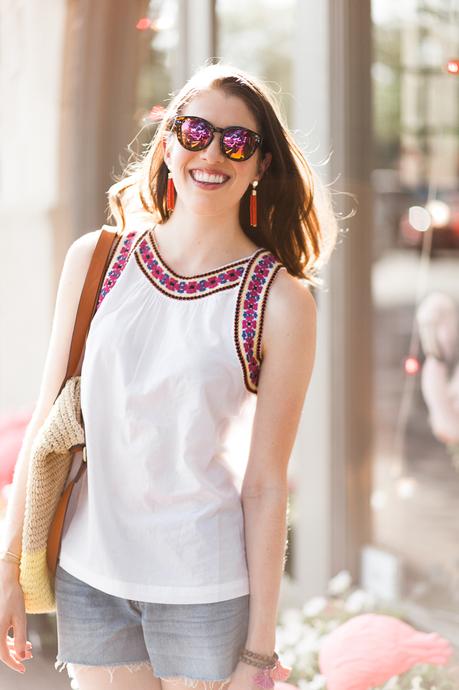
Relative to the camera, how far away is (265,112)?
1419 mm

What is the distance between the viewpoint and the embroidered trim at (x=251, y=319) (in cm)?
138

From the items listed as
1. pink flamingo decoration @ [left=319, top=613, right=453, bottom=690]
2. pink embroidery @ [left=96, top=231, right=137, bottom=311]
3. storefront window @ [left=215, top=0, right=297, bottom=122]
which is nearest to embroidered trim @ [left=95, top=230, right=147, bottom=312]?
pink embroidery @ [left=96, top=231, right=137, bottom=311]

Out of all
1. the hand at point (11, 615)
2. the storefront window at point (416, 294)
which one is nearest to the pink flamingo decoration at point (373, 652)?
the storefront window at point (416, 294)

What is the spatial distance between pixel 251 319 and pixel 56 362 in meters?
0.30

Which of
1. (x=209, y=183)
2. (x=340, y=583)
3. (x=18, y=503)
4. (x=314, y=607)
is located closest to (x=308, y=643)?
(x=314, y=607)

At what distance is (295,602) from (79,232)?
1.53 meters

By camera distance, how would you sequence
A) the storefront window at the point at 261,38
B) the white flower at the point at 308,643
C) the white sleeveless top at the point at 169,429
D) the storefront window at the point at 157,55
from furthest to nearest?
1. the storefront window at the point at 157,55
2. the storefront window at the point at 261,38
3. the white flower at the point at 308,643
4. the white sleeveless top at the point at 169,429

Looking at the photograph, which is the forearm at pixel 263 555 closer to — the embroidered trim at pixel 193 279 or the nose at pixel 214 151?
the embroidered trim at pixel 193 279

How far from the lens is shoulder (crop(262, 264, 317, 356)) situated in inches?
53.9

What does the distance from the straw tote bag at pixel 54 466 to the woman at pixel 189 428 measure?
0.02 meters

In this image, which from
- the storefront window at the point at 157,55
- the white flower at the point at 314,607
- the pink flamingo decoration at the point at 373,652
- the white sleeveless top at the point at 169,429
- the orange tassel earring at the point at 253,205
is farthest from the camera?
the storefront window at the point at 157,55

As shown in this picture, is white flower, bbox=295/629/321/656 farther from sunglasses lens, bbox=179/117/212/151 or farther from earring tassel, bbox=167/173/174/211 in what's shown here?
sunglasses lens, bbox=179/117/212/151

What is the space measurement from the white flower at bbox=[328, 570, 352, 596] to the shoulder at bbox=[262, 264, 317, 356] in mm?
1932

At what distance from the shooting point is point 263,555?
1396mm
